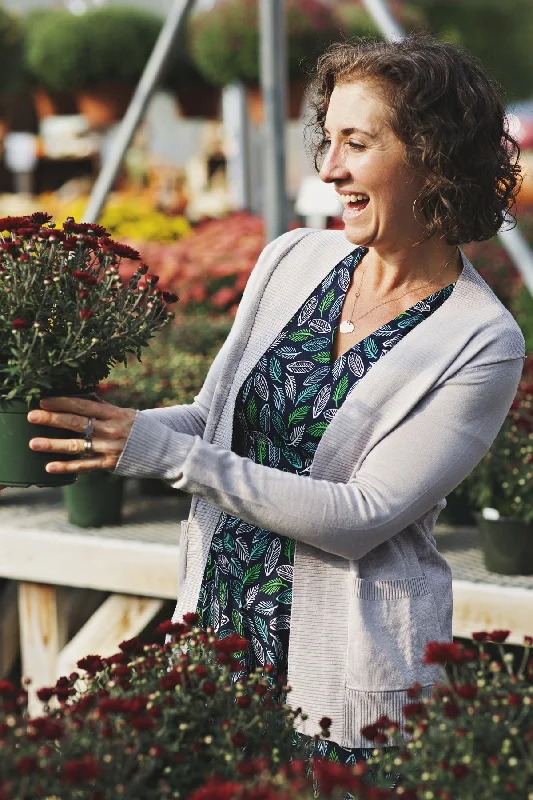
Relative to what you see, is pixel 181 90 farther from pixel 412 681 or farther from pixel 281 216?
pixel 412 681

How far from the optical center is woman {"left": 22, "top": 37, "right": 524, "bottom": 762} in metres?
1.51

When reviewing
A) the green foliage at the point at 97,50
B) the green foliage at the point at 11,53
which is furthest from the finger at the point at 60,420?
the green foliage at the point at 11,53

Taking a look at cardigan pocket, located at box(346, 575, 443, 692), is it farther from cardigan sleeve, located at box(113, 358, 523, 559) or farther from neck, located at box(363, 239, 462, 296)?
neck, located at box(363, 239, 462, 296)

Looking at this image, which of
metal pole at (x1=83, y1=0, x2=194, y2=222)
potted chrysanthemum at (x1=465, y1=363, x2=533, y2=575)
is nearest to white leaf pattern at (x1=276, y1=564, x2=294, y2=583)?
potted chrysanthemum at (x1=465, y1=363, x2=533, y2=575)

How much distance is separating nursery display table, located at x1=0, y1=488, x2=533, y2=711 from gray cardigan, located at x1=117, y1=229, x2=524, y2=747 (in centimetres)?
132

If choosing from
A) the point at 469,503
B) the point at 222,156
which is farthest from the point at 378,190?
the point at 222,156

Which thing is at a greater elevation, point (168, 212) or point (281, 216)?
point (168, 212)

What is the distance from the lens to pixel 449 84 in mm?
1627

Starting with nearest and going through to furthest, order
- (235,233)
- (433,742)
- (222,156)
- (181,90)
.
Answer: (433,742), (235,233), (181,90), (222,156)

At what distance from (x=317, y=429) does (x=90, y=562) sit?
177 cm

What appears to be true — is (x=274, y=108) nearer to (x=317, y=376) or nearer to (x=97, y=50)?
(x=317, y=376)

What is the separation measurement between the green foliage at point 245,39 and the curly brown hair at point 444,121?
5.31 meters

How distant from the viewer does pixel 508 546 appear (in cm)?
304

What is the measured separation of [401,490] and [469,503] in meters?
1.87
